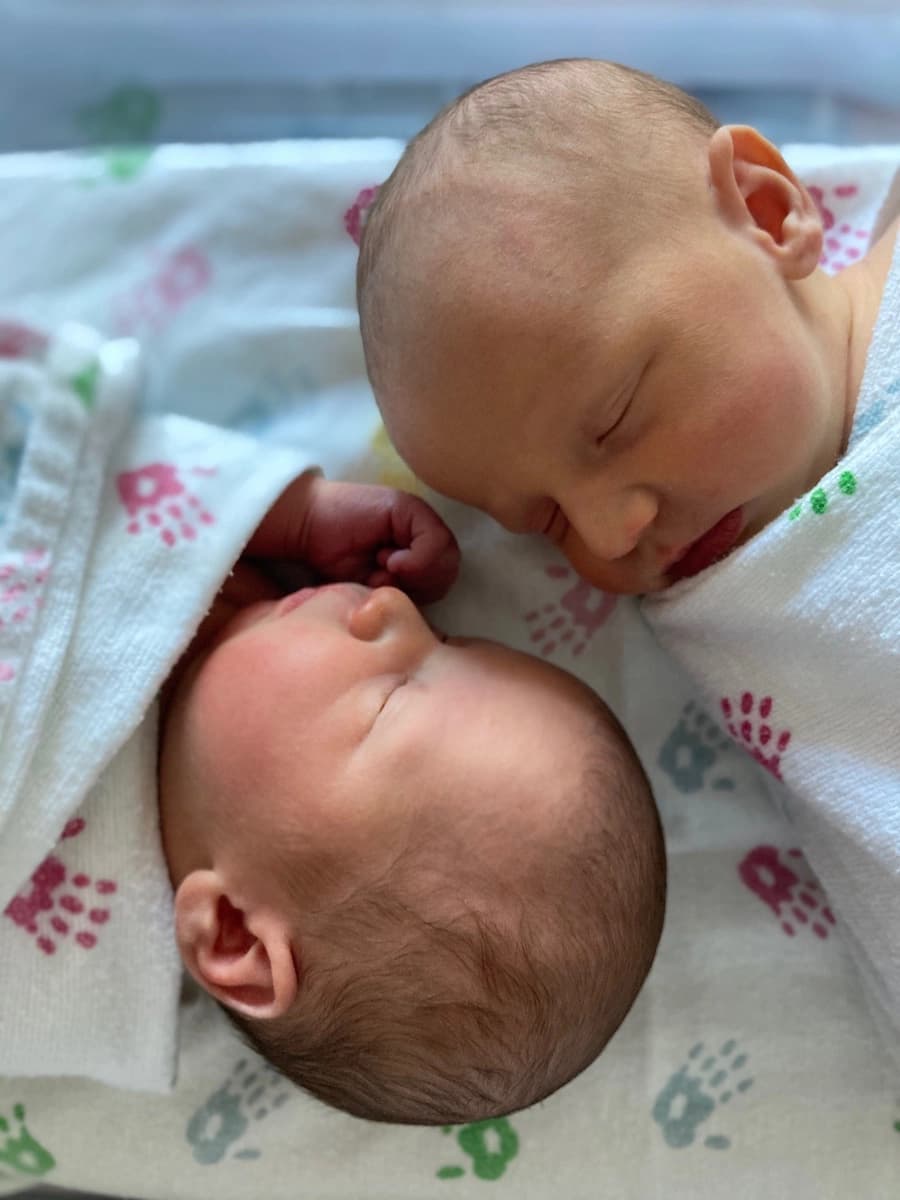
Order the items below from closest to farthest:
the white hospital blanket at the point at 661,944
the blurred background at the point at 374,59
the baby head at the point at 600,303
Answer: the baby head at the point at 600,303
the white hospital blanket at the point at 661,944
the blurred background at the point at 374,59

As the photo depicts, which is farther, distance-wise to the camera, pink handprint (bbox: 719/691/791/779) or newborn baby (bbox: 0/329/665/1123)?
pink handprint (bbox: 719/691/791/779)

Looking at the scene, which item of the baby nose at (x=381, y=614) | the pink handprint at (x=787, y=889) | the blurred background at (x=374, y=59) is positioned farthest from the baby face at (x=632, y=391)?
the blurred background at (x=374, y=59)

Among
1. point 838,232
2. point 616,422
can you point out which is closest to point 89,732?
point 616,422

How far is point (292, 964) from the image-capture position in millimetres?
836

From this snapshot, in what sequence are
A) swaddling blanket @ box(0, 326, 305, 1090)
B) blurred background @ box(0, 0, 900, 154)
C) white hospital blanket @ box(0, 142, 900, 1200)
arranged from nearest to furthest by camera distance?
swaddling blanket @ box(0, 326, 305, 1090)
white hospital blanket @ box(0, 142, 900, 1200)
blurred background @ box(0, 0, 900, 154)

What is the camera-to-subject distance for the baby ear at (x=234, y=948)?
83 centimetres

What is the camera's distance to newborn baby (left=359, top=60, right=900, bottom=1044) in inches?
32.1

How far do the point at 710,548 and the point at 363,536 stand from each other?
29 cm

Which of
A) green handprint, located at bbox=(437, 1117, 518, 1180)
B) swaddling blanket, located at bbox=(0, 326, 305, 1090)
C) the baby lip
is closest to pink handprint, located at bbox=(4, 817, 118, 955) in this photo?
swaddling blanket, located at bbox=(0, 326, 305, 1090)

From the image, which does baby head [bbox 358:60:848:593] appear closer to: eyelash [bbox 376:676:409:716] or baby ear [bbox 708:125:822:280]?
baby ear [bbox 708:125:822:280]

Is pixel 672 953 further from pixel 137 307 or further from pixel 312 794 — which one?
pixel 137 307

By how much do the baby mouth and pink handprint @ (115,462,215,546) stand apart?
0.38m

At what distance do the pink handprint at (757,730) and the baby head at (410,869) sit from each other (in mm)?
124

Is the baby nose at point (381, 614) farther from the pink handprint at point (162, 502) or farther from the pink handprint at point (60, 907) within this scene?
the pink handprint at point (60, 907)
